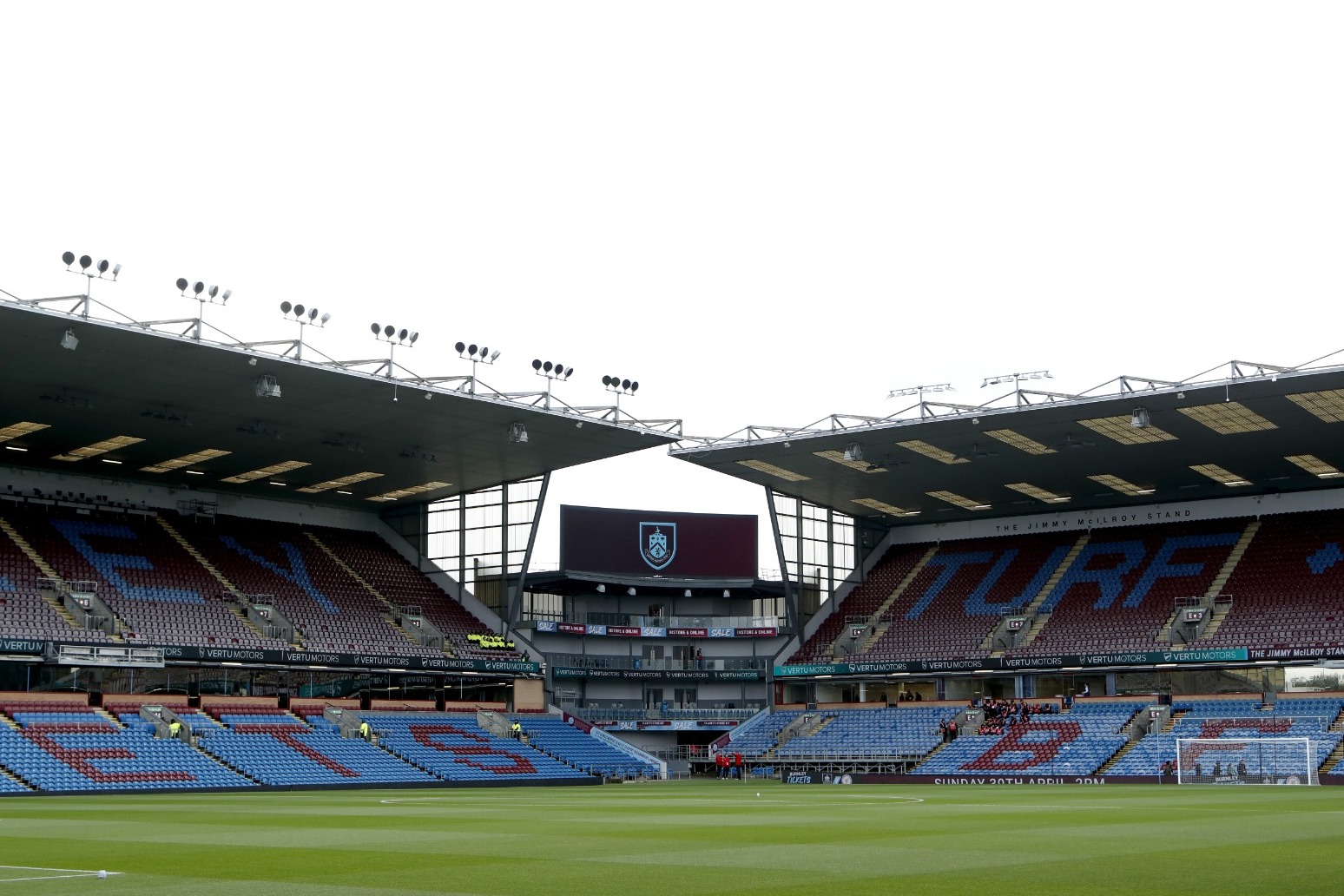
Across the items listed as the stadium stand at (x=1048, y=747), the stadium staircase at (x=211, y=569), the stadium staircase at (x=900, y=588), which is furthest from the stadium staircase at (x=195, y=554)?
the stadium stand at (x=1048, y=747)

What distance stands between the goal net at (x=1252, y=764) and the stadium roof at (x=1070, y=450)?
1187 centimetres

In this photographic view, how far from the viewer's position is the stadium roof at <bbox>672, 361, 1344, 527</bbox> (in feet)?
171

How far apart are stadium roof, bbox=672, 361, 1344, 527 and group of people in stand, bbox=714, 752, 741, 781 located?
13.2m

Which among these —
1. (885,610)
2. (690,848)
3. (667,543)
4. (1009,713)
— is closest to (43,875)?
(690,848)

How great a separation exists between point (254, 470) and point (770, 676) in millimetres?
28043

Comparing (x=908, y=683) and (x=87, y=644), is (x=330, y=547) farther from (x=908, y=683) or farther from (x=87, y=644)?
(x=908, y=683)

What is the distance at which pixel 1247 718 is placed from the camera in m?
58.4

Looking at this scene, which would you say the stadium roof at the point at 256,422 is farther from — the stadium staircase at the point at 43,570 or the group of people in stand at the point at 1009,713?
the group of people in stand at the point at 1009,713

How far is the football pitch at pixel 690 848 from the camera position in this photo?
1360cm

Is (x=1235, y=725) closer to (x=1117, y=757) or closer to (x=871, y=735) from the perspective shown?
(x=1117, y=757)

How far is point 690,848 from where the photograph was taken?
18703 millimetres

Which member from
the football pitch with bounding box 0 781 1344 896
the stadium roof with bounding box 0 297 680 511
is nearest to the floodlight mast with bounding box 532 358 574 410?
the stadium roof with bounding box 0 297 680 511

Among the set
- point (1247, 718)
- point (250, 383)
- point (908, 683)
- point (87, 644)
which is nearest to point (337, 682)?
point (87, 644)

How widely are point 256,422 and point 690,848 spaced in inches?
1653
